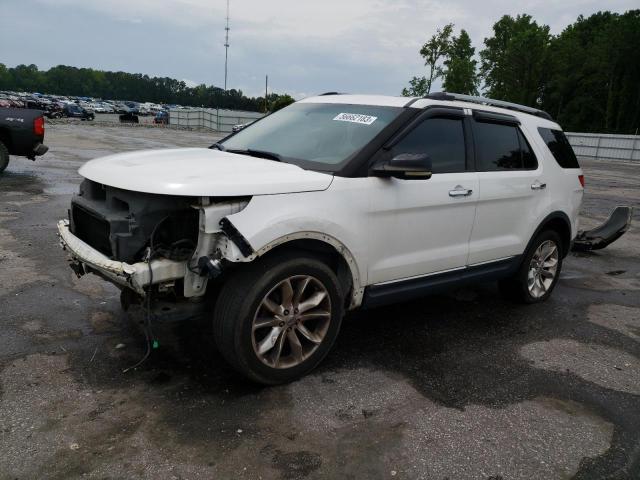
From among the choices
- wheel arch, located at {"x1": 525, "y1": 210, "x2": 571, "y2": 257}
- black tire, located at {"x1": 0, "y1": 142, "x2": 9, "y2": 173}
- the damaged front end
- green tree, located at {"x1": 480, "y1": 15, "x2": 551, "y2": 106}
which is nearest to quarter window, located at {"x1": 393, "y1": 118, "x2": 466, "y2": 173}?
wheel arch, located at {"x1": 525, "y1": 210, "x2": 571, "y2": 257}

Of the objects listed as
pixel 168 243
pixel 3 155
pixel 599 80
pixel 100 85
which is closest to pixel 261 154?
pixel 168 243

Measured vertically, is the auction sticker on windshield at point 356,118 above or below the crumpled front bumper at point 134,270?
above

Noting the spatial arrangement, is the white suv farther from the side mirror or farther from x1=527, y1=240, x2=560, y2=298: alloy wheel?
x1=527, y1=240, x2=560, y2=298: alloy wheel

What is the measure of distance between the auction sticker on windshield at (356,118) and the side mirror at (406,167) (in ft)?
1.75

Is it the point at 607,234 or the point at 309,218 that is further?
the point at 607,234

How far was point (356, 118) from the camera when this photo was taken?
13.4ft

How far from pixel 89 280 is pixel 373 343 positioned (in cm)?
283

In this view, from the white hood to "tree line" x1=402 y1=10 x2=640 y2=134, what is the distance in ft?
151

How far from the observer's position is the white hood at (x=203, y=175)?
2.99m

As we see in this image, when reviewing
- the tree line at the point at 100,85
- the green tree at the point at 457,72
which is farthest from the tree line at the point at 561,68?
the tree line at the point at 100,85

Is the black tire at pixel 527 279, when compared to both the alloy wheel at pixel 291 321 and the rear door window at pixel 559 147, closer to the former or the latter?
the rear door window at pixel 559 147

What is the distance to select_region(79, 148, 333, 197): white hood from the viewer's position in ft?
9.82

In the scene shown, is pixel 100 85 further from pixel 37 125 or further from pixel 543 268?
pixel 543 268

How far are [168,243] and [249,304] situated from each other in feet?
1.99
